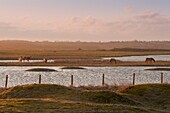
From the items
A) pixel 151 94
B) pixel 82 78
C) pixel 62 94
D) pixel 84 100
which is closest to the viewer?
pixel 84 100

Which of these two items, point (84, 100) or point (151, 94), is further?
point (151, 94)

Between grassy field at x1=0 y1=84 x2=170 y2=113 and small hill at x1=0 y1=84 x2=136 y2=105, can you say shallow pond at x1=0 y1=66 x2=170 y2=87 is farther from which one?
small hill at x1=0 y1=84 x2=136 y2=105

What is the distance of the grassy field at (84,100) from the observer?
1930 centimetres

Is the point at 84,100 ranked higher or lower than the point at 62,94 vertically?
lower

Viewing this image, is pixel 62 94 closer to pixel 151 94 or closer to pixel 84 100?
pixel 84 100

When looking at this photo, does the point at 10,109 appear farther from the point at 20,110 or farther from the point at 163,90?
the point at 163,90

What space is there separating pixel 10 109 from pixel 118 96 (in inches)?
335

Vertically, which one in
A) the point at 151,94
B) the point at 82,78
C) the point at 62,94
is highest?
the point at 62,94

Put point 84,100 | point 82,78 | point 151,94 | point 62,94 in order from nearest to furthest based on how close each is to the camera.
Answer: point 84,100
point 62,94
point 151,94
point 82,78

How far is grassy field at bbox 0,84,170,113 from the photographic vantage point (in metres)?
19.3

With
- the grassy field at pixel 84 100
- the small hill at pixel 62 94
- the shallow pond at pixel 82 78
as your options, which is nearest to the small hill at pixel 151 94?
the grassy field at pixel 84 100

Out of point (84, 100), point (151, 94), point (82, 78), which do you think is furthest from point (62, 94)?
point (82, 78)

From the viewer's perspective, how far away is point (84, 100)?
2378cm

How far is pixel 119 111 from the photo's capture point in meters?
19.2
